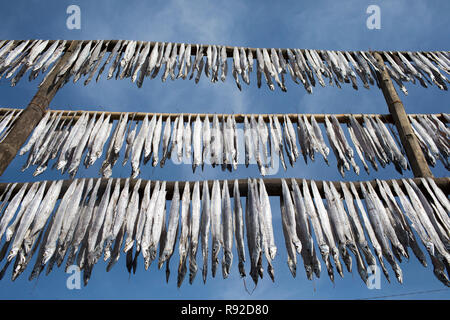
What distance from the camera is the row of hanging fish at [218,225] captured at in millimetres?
2672

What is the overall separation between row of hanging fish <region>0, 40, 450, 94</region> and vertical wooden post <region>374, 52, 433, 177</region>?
0.48ft

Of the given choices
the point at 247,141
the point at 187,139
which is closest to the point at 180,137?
the point at 187,139

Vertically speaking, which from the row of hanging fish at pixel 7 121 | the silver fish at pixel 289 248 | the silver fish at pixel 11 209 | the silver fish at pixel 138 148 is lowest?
the silver fish at pixel 289 248

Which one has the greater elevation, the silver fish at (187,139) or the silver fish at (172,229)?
the silver fish at (187,139)

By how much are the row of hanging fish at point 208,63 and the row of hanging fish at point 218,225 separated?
1877mm

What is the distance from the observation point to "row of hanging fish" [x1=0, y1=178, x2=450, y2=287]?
105 inches

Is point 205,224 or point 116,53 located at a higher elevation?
point 116,53

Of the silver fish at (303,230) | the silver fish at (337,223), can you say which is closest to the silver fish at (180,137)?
the silver fish at (303,230)

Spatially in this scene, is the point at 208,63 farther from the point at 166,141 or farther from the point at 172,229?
the point at 172,229

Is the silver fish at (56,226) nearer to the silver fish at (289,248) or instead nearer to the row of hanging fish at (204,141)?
the row of hanging fish at (204,141)

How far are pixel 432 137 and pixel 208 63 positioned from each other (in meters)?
3.17

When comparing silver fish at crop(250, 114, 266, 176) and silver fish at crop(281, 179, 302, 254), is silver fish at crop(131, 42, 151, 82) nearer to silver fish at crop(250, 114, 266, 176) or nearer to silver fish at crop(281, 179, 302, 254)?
silver fish at crop(250, 114, 266, 176)

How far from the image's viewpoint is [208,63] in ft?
15.7

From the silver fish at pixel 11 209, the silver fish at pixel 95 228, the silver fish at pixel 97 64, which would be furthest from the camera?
the silver fish at pixel 97 64
